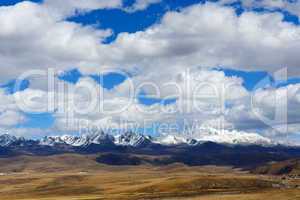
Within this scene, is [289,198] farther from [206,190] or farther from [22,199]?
[22,199]

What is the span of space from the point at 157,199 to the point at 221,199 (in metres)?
23.8

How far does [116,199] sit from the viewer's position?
17200 cm

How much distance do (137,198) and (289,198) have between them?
51.6 metres

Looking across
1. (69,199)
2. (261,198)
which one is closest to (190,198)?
(261,198)

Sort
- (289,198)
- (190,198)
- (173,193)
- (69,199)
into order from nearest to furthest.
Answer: (289,198) → (190,198) → (69,199) → (173,193)

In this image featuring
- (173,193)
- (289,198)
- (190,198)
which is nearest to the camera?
(289,198)

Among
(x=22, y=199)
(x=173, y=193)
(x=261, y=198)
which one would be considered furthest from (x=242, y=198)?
(x=22, y=199)

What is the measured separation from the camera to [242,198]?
153 metres

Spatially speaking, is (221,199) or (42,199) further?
(42,199)

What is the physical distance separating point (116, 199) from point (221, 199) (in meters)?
38.6

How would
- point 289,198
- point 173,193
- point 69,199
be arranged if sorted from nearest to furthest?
1. point 289,198
2. point 69,199
3. point 173,193

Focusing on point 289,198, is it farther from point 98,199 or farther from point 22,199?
point 22,199

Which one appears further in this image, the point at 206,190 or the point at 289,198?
the point at 206,190

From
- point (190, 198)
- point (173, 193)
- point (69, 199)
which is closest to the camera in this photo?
point (190, 198)
